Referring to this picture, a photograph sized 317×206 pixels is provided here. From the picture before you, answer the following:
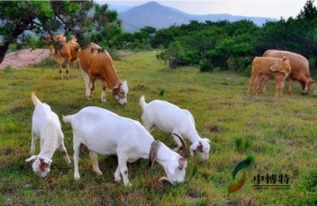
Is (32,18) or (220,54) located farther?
(220,54)

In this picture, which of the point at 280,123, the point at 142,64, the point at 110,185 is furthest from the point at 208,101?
the point at 142,64

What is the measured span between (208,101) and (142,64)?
1145 cm

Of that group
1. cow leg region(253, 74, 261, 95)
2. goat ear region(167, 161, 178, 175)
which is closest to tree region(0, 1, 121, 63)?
goat ear region(167, 161, 178, 175)

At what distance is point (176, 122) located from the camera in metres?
7.12

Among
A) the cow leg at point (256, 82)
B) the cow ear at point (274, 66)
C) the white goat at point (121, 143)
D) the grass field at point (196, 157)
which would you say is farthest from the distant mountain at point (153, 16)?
the white goat at point (121, 143)

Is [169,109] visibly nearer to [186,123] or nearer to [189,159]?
[186,123]

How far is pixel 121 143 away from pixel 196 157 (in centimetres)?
160

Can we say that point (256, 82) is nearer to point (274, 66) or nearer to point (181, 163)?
point (274, 66)

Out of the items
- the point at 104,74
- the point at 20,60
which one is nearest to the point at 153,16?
the point at 20,60

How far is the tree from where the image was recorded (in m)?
7.45

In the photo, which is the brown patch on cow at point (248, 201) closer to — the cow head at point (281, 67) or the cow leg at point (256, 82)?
the cow head at point (281, 67)

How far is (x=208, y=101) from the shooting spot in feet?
38.9

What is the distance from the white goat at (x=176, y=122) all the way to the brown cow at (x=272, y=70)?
702 cm

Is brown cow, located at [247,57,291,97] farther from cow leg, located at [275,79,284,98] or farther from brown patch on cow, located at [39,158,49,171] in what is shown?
brown patch on cow, located at [39,158,49,171]
